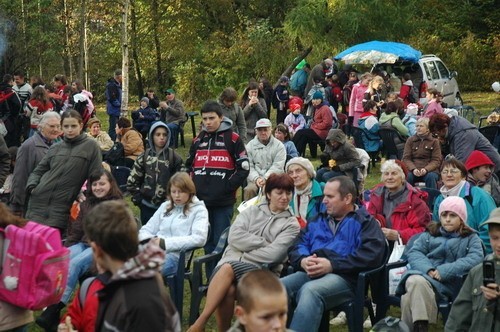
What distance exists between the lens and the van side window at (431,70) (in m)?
24.6

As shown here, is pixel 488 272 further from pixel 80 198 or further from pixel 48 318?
pixel 80 198

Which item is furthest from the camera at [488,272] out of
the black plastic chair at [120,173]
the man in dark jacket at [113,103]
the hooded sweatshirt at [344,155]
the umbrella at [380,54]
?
the umbrella at [380,54]

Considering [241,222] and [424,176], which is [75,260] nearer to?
[241,222]

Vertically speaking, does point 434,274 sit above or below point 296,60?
above

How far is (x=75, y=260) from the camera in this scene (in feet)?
26.1

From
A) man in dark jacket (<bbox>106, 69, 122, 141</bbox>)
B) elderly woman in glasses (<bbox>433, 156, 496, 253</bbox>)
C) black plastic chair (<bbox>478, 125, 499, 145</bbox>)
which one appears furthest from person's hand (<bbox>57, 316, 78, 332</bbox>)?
man in dark jacket (<bbox>106, 69, 122, 141</bbox>)

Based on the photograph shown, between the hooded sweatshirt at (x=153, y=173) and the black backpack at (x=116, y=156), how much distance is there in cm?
359

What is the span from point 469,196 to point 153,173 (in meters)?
3.07

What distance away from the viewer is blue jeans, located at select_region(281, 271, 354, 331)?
6793 millimetres

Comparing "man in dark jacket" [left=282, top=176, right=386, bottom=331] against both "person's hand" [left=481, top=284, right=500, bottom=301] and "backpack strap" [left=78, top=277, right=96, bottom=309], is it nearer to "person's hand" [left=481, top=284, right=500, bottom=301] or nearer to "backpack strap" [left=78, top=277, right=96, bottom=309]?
"person's hand" [left=481, top=284, right=500, bottom=301]

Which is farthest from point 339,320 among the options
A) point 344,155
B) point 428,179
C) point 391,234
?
point 344,155

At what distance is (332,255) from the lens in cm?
712

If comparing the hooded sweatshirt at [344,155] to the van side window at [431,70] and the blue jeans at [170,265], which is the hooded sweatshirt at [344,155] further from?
the van side window at [431,70]

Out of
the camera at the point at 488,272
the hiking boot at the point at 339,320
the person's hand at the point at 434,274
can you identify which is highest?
the camera at the point at 488,272
